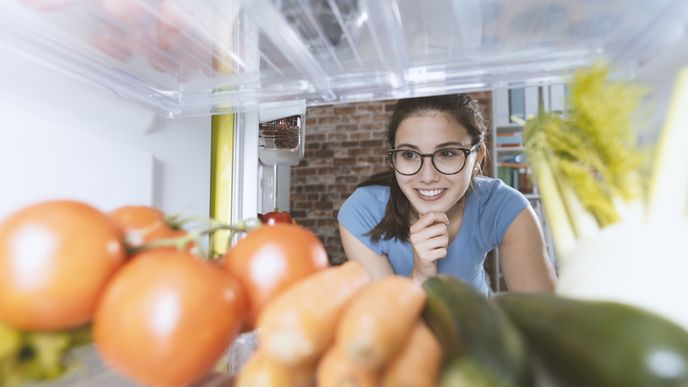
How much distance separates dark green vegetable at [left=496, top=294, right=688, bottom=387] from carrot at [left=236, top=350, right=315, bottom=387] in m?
0.17

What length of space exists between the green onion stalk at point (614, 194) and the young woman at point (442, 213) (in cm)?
61

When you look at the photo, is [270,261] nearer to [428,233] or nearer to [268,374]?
[268,374]

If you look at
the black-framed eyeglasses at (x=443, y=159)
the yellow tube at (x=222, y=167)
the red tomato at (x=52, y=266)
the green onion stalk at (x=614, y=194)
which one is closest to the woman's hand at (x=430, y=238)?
the black-framed eyeglasses at (x=443, y=159)

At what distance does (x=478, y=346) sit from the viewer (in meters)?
0.25

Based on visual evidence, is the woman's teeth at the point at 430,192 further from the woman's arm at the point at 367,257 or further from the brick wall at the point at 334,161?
the brick wall at the point at 334,161

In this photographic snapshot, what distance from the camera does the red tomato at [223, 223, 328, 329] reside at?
38cm

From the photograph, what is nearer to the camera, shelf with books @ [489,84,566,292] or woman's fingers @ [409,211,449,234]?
woman's fingers @ [409,211,449,234]

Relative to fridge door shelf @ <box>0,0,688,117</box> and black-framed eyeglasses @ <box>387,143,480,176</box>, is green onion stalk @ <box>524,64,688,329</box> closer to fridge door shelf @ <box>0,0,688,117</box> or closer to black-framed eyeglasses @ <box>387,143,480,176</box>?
fridge door shelf @ <box>0,0,688,117</box>

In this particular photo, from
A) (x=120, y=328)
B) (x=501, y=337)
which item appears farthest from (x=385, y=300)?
(x=120, y=328)

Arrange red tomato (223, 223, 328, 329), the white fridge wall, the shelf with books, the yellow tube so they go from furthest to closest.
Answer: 1. the shelf with books
2. the yellow tube
3. the white fridge wall
4. red tomato (223, 223, 328, 329)

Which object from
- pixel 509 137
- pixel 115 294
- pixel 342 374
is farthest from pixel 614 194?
pixel 509 137

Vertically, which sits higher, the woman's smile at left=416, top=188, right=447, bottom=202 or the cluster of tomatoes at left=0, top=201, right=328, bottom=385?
the woman's smile at left=416, top=188, right=447, bottom=202

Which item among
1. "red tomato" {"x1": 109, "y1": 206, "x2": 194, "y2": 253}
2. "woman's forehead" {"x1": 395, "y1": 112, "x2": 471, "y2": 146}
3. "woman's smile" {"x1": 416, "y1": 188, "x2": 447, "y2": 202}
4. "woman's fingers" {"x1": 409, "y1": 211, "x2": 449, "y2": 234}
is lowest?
"woman's fingers" {"x1": 409, "y1": 211, "x2": 449, "y2": 234}

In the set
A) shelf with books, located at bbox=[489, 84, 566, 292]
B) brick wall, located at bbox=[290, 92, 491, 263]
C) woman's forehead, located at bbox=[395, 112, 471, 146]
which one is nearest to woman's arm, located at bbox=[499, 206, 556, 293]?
woman's forehead, located at bbox=[395, 112, 471, 146]
